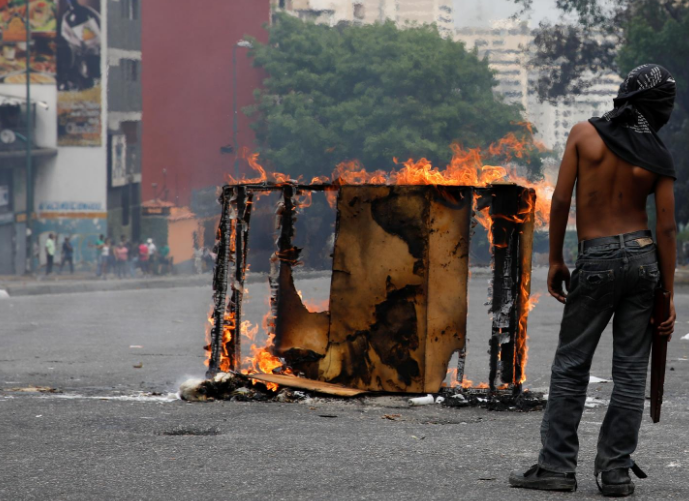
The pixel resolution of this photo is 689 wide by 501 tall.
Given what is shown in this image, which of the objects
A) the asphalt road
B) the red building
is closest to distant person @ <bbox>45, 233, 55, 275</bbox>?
the red building

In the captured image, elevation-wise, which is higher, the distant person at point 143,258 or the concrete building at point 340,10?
the concrete building at point 340,10

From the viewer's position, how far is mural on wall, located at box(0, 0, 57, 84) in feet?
153

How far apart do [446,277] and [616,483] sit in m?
2.69

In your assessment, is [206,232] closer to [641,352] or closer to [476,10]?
[641,352]

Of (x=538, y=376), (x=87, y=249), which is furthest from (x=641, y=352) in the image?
(x=87, y=249)

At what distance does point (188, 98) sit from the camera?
56375 millimetres

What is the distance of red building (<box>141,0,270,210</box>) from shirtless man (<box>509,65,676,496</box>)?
170 feet

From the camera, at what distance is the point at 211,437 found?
5613 millimetres

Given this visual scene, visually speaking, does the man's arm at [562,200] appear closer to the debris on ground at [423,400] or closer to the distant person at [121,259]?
the debris on ground at [423,400]

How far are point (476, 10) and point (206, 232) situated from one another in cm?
15544

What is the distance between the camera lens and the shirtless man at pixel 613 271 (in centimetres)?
438

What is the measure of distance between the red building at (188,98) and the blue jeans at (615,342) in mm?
51866

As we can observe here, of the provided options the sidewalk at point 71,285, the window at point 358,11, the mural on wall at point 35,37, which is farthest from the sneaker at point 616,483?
the window at point 358,11

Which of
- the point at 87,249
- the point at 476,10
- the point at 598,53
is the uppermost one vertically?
the point at 476,10
